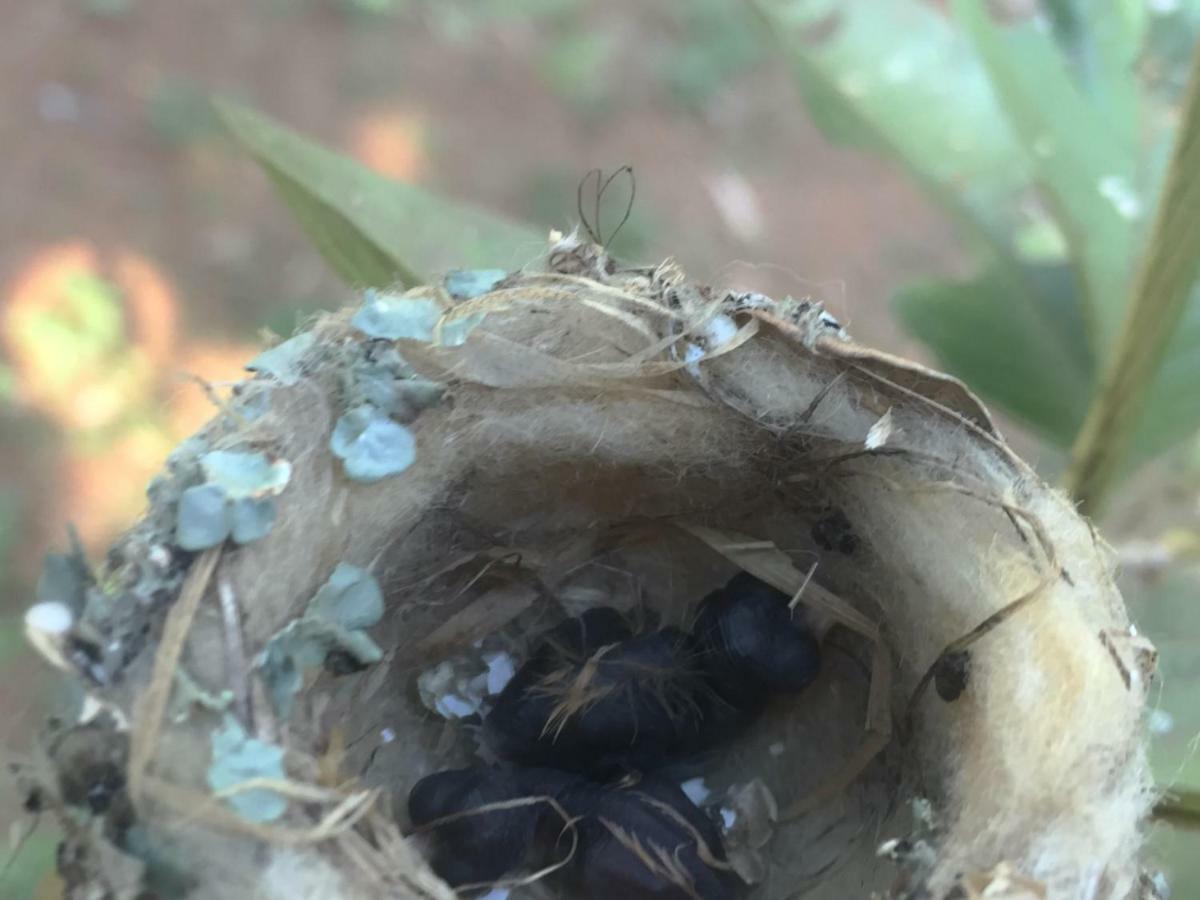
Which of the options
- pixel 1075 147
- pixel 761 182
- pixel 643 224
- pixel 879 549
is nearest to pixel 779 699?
pixel 879 549

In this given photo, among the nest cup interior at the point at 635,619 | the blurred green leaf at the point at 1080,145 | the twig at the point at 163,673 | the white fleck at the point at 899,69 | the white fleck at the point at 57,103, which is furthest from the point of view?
the white fleck at the point at 57,103

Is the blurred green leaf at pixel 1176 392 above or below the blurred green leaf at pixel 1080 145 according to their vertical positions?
below

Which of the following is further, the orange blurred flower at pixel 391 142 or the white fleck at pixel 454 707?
the orange blurred flower at pixel 391 142

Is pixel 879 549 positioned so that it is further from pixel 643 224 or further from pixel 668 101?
pixel 668 101

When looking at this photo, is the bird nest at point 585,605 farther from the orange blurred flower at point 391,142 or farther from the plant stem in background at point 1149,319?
the orange blurred flower at point 391,142

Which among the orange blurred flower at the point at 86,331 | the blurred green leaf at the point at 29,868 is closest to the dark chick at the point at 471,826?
the blurred green leaf at the point at 29,868

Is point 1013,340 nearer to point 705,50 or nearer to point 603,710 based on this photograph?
point 603,710

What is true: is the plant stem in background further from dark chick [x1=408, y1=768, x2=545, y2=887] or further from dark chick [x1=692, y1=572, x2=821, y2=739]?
dark chick [x1=408, y1=768, x2=545, y2=887]

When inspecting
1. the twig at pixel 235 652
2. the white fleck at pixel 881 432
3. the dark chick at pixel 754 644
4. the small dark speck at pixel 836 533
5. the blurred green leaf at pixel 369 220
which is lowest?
the dark chick at pixel 754 644
